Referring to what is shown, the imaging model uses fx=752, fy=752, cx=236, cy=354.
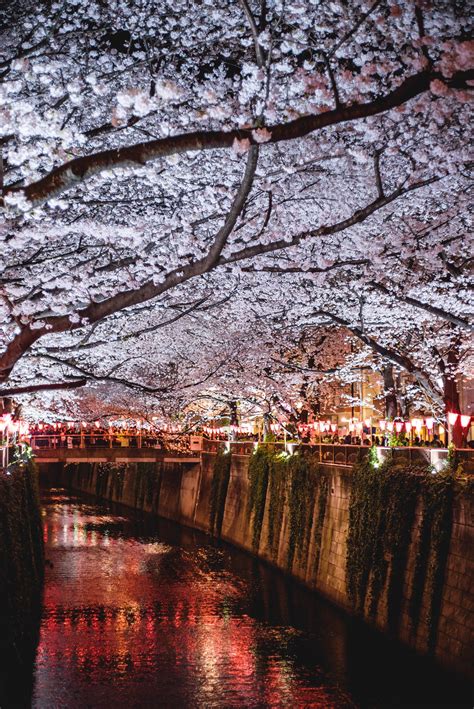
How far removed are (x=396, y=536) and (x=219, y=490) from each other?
17512 millimetres

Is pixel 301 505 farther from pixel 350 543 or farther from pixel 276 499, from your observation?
pixel 350 543

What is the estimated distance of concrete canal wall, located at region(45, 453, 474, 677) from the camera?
13352mm

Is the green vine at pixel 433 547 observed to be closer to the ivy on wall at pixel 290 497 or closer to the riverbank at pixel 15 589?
the ivy on wall at pixel 290 497

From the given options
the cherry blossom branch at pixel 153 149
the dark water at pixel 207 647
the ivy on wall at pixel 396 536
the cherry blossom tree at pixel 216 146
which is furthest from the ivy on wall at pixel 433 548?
the cherry blossom branch at pixel 153 149

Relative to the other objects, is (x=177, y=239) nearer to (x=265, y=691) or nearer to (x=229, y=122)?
(x=229, y=122)

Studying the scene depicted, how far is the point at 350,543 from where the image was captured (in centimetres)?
1777

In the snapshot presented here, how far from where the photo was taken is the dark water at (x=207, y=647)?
42.3ft

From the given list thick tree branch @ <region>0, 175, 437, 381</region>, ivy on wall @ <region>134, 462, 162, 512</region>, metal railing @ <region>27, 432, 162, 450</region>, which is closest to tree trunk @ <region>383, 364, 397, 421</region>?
metal railing @ <region>27, 432, 162, 450</region>

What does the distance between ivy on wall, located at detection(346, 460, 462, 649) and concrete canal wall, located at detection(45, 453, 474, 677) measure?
2 centimetres

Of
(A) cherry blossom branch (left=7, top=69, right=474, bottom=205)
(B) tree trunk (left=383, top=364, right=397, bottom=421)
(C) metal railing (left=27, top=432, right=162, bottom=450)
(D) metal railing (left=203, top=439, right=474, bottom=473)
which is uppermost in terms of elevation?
(A) cherry blossom branch (left=7, top=69, right=474, bottom=205)

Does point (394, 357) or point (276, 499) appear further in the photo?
point (276, 499)

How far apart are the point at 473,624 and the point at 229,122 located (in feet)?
29.2

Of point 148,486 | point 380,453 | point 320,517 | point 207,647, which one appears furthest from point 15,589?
point 148,486

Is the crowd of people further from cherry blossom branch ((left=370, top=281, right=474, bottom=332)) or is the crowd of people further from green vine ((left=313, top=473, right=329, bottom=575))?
cherry blossom branch ((left=370, top=281, right=474, bottom=332))
